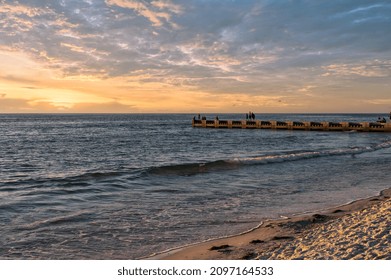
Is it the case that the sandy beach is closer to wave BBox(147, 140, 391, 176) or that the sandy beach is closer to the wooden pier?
wave BBox(147, 140, 391, 176)

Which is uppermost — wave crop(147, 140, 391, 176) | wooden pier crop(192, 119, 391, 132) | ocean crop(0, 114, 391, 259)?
wooden pier crop(192, 119, 391, 132)

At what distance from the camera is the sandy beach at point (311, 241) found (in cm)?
677

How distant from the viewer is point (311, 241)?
25.8 ft

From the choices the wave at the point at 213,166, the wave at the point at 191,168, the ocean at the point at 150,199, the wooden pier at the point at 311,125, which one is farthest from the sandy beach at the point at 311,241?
the wooden pier at the point at 311,125

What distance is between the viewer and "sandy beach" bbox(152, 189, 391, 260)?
22.2 feet

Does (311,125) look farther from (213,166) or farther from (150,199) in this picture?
(150,199)

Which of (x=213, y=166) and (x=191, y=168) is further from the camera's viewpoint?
(x=213, y=166)

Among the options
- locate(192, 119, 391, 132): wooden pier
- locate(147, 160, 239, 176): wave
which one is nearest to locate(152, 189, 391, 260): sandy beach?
locate(147, 160, 239, 176): wave

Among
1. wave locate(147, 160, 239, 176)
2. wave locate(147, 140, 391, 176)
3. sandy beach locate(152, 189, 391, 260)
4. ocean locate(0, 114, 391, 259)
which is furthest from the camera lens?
wave locate(147, 140, 391, 176)

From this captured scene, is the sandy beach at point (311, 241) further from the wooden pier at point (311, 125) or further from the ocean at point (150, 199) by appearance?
the wooden pier at point (311, 125)

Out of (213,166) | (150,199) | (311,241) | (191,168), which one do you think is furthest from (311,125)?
(311,241)

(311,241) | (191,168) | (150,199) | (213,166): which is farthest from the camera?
(213,166)

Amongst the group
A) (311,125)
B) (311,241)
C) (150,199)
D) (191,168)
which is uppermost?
(311,125)
